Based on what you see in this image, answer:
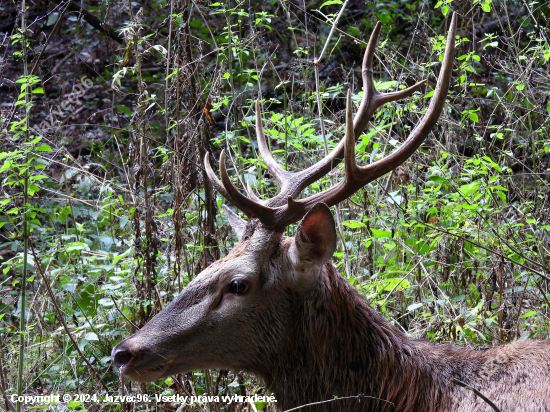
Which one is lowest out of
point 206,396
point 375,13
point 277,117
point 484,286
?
point 206,396

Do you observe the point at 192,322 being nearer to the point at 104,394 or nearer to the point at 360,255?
the point at 104,394

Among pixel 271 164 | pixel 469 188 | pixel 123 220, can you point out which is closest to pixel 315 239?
pixel 271 164

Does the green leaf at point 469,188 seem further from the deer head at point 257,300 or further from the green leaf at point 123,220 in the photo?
the green leaf at point 123,220

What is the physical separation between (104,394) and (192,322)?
1.26 metres

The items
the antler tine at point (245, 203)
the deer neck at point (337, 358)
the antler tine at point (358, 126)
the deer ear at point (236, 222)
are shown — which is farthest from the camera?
the deer ear at point (236, 222)

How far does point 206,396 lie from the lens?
13.2 feet

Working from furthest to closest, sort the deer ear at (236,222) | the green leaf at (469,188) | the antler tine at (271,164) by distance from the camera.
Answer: the green leaf at (469,188)
the deer ear at (236,222)
the antler tine at (271,164)

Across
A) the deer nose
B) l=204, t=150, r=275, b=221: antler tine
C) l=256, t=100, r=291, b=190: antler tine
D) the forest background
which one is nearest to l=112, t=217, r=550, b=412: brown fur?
the deer nose

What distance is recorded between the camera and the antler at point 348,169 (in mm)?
3100

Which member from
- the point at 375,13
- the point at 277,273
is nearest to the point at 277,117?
the point at 277,273

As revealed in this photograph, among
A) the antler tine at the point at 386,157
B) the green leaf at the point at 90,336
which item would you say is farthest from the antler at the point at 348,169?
the green leaf at the point at 90,336

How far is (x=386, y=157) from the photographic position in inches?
132

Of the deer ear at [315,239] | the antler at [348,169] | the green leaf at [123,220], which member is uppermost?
the antler at [348,169]

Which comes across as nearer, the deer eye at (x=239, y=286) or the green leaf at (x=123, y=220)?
the deer eye at (x=239, y=286)
